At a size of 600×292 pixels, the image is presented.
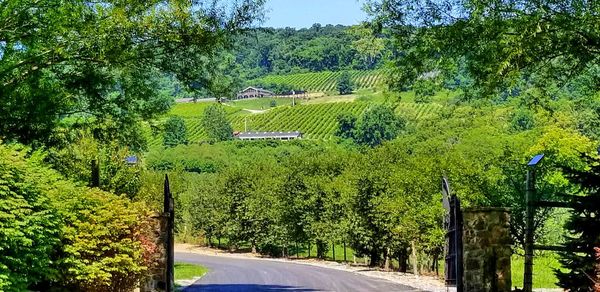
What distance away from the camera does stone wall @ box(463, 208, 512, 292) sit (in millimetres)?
10898

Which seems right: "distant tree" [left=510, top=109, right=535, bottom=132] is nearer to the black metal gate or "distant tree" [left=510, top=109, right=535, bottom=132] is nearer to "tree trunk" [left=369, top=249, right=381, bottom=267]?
"tree trunk" [left=369, top=249, right=381, bottom=267]

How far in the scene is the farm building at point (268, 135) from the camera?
4437 inches

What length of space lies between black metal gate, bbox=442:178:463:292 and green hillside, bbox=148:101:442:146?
97001mm

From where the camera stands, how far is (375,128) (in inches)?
4286

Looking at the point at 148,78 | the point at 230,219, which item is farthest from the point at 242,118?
the point at 148,78

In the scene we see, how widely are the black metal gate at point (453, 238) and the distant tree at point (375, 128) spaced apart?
93.7 m

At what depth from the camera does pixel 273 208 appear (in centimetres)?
5303

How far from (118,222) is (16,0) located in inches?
179

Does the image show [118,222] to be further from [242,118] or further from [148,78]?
[242,118]

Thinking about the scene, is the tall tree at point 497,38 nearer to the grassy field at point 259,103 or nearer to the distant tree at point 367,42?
the distant tree at point 367,42

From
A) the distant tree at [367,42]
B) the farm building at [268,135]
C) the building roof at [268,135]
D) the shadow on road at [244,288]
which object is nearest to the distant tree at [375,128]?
the farm building at [268,135]

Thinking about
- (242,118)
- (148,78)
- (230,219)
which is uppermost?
(242,118)

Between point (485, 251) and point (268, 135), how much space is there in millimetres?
→ 106875

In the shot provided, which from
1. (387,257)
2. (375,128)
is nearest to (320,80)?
(375,128)
